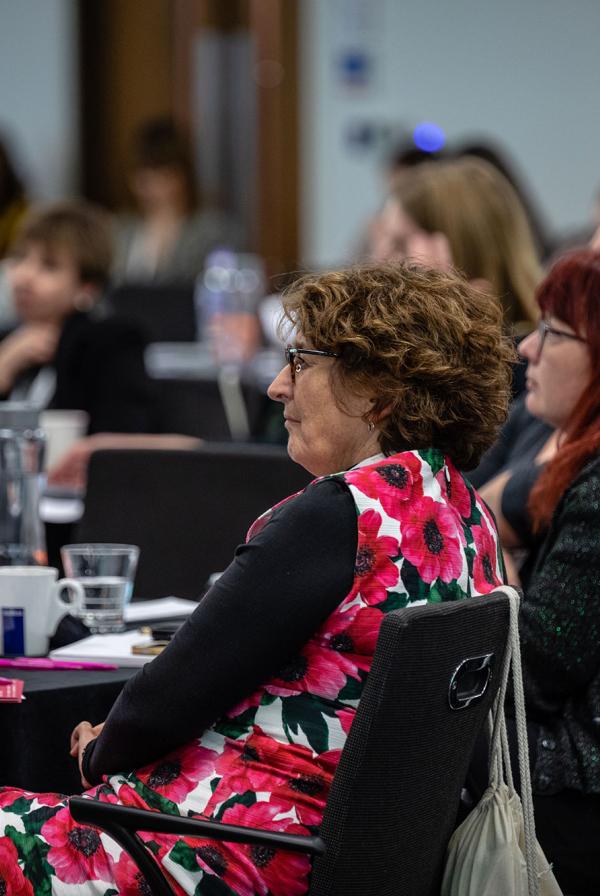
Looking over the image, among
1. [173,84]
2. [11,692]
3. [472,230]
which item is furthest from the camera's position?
[173,84]

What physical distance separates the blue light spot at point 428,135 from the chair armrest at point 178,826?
678 cm

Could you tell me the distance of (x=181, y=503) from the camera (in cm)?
280

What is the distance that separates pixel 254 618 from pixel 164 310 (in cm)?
492

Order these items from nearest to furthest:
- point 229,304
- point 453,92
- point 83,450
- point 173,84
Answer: point 83,450 → point 229,304 → point 453,92 → point 173,84

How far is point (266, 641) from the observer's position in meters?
1.42

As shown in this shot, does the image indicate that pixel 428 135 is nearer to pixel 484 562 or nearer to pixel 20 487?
pixel 20 487

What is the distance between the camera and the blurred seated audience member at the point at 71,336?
3740 mm

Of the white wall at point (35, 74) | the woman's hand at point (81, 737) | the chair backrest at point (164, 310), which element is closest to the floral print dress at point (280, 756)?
the woman's hand at point (81, 737)

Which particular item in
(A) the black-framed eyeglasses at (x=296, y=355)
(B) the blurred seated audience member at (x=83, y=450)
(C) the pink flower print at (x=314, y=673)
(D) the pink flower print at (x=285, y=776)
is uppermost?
(A) the black-framed eyeglasses at (x=296, y=355)

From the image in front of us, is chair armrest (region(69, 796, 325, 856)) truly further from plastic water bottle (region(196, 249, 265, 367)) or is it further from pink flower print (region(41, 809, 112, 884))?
plastic water bottle (region(196, 249, 265, 367))

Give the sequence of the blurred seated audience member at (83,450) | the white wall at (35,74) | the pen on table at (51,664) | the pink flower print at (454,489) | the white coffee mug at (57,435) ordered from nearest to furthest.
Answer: the pink flower print at (454,489), the pen on table at (51,664), the white coffee mug at (57,435), the blurred seated audience member at (83,450), the white wall at (35,74)

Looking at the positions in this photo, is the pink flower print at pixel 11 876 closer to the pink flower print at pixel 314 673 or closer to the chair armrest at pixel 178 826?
the chair armrest at pixel 178 826

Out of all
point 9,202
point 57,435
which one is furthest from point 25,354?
point 9,202

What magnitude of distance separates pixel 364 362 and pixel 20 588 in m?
0.65
